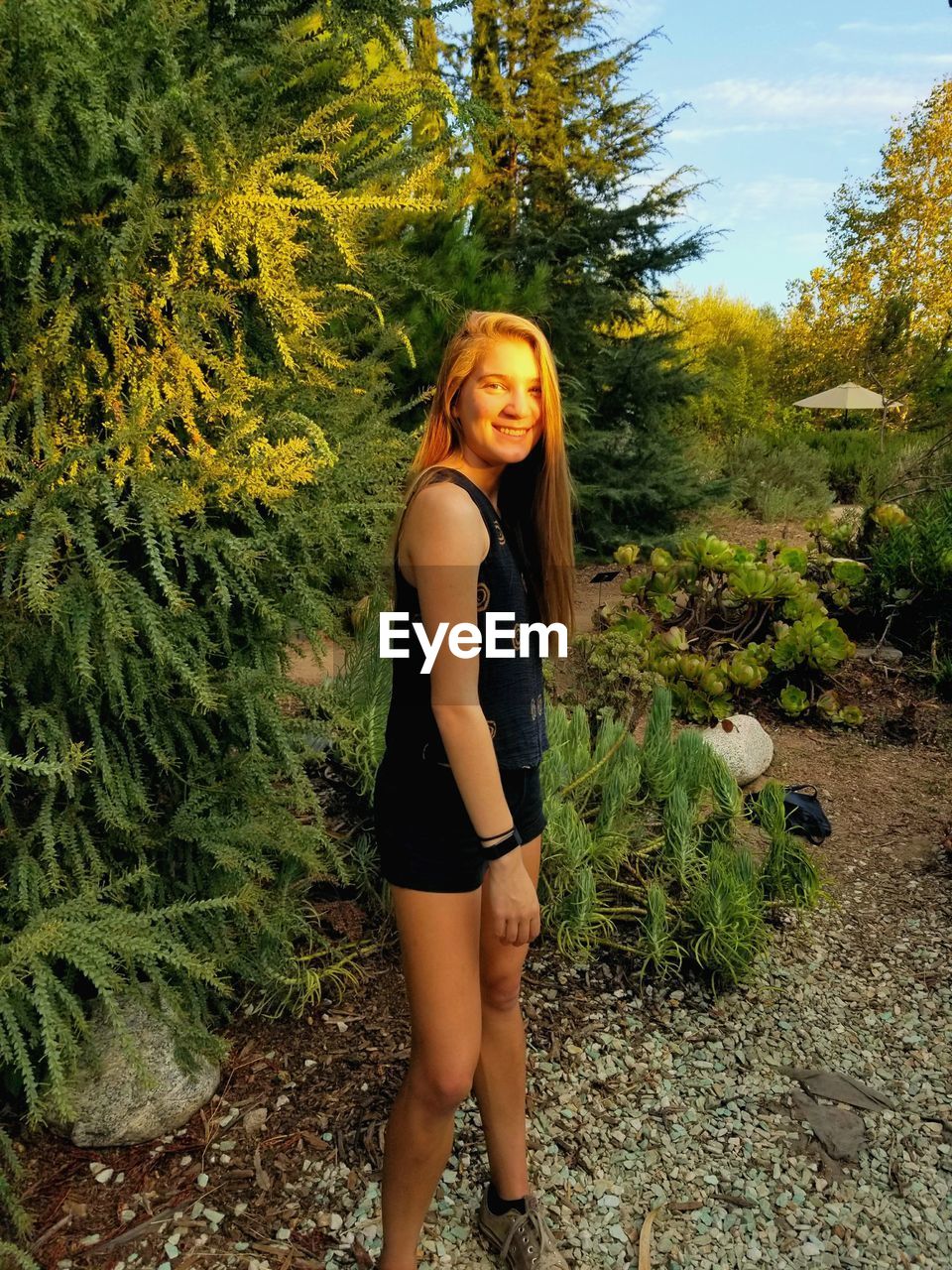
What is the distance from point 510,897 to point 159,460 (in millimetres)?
1420

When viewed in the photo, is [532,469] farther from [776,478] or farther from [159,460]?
[776,478]

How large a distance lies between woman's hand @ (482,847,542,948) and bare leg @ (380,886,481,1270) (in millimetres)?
116

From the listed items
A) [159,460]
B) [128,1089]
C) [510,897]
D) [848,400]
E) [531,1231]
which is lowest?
[531,1231]

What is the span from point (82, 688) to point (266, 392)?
3.12 ft

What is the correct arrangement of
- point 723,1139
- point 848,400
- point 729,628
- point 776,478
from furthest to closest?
point 848,400, point 776,478, point 729,628, point 723,1139

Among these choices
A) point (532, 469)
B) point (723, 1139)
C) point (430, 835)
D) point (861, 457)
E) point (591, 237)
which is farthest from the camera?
point (861, 457)

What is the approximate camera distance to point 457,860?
5.64 feet

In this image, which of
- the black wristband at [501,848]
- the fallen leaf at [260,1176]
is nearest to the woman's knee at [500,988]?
the black wristband at [501,848]

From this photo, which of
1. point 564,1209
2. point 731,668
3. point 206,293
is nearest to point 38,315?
point 206,293

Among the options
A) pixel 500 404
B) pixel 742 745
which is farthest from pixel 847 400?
pixel 500 404

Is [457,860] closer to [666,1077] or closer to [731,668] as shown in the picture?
[666,1077]

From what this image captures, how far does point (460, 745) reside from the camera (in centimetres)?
158

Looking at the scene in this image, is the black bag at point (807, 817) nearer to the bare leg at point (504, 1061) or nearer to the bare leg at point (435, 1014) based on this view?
the bare leg at point (504, 1061)

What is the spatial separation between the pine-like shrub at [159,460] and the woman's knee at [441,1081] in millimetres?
802
